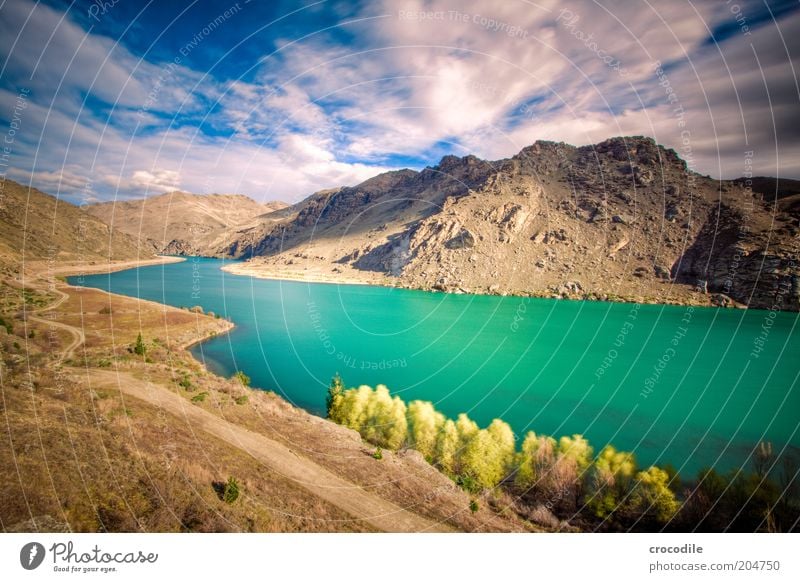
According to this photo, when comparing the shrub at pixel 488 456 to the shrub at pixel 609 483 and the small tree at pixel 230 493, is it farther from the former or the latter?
the small tree at pixel 230 493

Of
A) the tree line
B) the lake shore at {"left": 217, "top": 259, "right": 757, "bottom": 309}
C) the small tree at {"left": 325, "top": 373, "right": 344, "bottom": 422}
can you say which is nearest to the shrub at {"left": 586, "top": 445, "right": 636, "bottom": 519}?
the tree line

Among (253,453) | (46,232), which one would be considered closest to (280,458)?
(253,453)

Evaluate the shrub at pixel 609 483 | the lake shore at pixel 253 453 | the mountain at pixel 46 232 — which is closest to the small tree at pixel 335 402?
the lake shore at pixel 253 453

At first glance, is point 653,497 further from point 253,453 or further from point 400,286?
point 400,286

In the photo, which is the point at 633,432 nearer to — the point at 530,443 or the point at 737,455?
the point at 737,455

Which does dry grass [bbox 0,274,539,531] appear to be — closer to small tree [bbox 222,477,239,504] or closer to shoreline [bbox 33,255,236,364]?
small tree [bbox 222,477,239,504]
